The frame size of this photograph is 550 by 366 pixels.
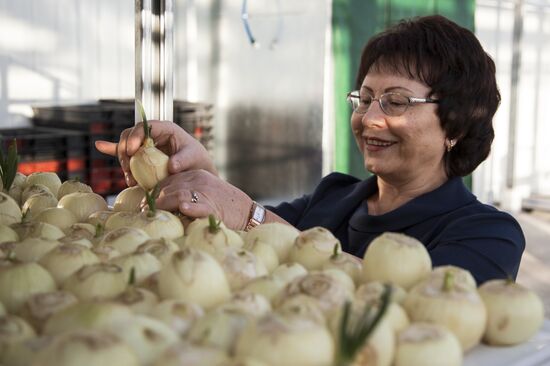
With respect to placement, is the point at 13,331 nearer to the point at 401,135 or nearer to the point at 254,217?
the point at 254,217

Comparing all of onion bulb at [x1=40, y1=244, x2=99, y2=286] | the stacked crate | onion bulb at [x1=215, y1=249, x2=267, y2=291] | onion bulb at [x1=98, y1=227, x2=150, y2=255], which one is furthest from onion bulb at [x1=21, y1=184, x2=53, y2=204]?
the stacked crate

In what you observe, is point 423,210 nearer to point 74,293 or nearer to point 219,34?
point 74,293

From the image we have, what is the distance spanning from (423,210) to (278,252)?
0.66 m

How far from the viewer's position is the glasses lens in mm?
1677

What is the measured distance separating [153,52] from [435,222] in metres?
1.25

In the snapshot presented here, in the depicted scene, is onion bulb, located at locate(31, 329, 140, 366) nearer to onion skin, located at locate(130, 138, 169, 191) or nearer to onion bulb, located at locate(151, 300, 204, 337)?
onion bulb, located at locate(151, 300, 204, 337)

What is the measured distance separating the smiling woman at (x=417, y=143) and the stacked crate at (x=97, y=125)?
5.84 ft

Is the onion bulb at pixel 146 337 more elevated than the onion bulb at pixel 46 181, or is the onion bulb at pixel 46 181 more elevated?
the onion bulb at pixel 46 181

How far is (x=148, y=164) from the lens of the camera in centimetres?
154

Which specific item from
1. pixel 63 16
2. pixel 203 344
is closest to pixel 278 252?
pixel 203 344

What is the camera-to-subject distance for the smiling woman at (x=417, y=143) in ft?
5.15

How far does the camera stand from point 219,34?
4832mm

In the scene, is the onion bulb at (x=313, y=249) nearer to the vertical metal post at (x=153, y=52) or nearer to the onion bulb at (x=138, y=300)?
the onion bulb at (x=138, y=300)

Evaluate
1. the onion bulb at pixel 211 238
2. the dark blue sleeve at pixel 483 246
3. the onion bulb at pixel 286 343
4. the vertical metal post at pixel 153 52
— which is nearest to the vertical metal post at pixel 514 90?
the vertical metal post at pixel 153 52
